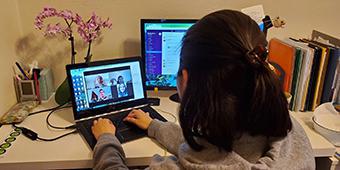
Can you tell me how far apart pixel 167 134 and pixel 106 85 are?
13.9 inches

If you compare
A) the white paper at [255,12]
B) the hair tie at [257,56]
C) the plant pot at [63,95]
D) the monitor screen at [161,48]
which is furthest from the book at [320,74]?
the plant pot at [63,95]

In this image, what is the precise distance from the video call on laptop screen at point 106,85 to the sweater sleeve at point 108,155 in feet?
0.84

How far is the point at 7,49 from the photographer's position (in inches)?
55.3

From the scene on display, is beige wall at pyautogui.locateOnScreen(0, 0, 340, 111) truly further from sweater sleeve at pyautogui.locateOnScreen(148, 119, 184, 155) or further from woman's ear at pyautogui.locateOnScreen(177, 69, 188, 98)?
woman's ear at pyautogui.locateOnScreen(177, 69, 188, 98)

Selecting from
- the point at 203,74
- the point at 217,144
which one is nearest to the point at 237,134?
the point at 217,144

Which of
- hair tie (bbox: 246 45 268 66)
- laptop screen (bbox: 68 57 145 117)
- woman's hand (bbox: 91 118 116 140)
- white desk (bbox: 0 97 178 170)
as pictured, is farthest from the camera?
laptop screen (bbox: 68 57 145 117)

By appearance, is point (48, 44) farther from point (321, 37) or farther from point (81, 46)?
point (321, 37)

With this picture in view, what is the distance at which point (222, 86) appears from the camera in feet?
2.27

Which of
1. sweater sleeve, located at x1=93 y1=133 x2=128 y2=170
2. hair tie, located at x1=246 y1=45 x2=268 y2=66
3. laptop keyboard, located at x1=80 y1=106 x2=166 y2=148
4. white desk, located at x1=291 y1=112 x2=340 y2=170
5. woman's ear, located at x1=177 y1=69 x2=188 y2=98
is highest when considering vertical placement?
hair tie, located at x1=246 y1=45 x2=268 y2=66

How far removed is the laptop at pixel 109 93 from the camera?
128 centimetres

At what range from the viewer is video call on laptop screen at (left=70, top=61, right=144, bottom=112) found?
1.30 m

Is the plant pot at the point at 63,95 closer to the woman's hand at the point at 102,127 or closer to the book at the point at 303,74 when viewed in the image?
the woman's hand at the point at 102,127

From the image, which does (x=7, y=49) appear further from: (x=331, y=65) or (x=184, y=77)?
(x=331, y=65)

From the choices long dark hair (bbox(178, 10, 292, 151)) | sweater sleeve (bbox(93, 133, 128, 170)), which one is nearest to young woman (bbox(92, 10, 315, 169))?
long dark hair (bbox(178, 10, 292, 151))
